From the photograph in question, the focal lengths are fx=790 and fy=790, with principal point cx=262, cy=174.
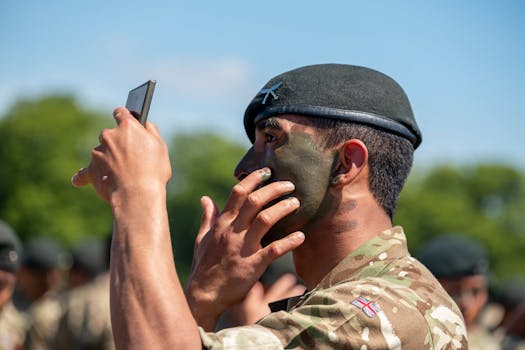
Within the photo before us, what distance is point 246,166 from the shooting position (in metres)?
3.81

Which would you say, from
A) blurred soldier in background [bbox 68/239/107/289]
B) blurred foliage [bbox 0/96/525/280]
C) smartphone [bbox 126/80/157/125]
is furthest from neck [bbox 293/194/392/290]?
blurred foliage [bbox 0/96/525/280]

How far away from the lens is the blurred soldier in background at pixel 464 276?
7875 mm

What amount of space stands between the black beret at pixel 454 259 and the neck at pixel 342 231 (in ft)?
14.6

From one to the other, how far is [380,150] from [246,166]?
643 millimetres

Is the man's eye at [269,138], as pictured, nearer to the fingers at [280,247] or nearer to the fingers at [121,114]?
the fingers at [280,247]

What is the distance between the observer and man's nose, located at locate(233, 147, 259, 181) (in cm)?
379

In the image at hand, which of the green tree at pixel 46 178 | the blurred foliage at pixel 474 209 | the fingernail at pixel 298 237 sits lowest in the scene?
the blurred foliage at pixel 474 209

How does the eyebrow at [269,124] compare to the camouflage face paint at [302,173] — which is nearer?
the camouflage face paint at [302,173]

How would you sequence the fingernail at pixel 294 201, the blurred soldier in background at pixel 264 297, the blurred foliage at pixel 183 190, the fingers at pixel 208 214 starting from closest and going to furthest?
the fingernail at pixel 294 201 → the fingers at pixel 208 214 → the blurred soldier in background at pixel 264 297 → the blurred foliage at pixel 183 190

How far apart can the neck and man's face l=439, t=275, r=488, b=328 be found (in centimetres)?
437

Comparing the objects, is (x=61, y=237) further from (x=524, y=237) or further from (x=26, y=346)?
(x=26, y=346)

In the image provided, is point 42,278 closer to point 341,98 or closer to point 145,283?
point 341,98

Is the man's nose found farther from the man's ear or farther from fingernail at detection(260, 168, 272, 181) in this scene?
the man's ear

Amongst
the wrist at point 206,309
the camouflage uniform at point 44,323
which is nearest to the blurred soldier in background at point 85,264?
the camouflage uniform at point 44,323
